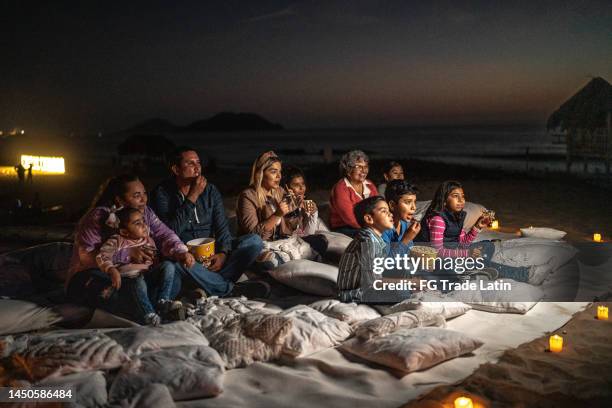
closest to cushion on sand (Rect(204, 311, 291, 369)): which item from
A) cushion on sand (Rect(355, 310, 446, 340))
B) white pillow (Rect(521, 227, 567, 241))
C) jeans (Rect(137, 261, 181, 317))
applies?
cushion on sand (Rect(355, 310, 446, 340))

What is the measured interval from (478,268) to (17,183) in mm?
12719

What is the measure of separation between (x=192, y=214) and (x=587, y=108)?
1193 cm

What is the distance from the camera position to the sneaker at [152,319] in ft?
11.7

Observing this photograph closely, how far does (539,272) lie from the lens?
4.62 metres

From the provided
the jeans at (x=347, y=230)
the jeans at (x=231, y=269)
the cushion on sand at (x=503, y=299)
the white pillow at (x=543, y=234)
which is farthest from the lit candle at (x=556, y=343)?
the white pillow at (x=543, y=234)

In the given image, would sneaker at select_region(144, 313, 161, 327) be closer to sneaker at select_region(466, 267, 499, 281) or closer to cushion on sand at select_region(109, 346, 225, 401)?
cushion on sand at select_region(109, 346, 225, 401)

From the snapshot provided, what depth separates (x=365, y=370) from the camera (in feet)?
9.95

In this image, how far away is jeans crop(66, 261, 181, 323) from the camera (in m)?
3.66

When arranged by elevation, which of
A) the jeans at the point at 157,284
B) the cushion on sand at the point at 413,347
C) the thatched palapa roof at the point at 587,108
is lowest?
the cushion on sand at the point at 413,347

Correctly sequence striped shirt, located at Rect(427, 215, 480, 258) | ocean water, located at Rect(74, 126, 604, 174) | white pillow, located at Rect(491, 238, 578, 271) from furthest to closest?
ocean water, located at Rect(74, 126, 604, 174), white pillow, located at Rect(491, 238, 578, 271), striped shirt, located at Rect(427, 215, 480, 258)

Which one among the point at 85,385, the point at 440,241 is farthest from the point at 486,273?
the point at 85,385

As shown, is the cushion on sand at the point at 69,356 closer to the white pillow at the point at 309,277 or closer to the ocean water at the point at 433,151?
the white pillow at the point at 309,277

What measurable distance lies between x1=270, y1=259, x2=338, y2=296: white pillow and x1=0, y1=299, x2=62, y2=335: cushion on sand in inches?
66.5

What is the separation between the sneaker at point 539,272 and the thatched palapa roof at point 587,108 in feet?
31.3
